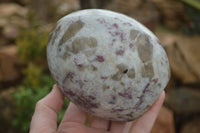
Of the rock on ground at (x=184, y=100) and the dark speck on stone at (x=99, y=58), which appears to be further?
the rock on ground at (x=184, y=100)

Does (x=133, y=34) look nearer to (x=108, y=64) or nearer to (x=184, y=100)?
(x=108, y=64)

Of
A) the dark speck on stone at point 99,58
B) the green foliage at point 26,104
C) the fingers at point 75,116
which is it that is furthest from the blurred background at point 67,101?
the dark speck on stone at point 99,58

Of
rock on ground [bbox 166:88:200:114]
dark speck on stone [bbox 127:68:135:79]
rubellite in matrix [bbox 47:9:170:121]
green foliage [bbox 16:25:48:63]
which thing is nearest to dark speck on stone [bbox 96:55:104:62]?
rubellite in matrix [bbox 47:9:170:121]

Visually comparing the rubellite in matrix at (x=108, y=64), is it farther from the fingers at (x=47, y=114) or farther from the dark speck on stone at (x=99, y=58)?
the fingers at (x=47, y=114)

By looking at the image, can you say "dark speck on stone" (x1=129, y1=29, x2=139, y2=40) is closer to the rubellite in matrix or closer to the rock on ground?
the rubellite in matrix

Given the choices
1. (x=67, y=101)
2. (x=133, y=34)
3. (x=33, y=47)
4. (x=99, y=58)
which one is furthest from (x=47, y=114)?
(x=33, y=47)

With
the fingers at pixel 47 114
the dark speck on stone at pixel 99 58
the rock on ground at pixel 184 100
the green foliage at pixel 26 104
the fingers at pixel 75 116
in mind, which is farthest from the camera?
the rock on ground at pixel 184 100
